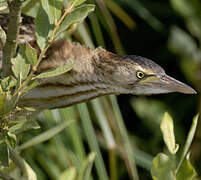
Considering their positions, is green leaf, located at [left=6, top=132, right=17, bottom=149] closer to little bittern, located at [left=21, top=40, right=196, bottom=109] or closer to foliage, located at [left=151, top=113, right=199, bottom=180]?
foliage, located at [left=151, top=113, right=199, bottom=180]

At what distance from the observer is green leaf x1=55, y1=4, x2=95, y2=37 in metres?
0.81

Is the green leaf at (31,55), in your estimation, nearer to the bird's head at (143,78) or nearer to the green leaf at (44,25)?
the green leaf at (44,25)

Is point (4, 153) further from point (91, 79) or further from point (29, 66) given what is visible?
point (91, 79)

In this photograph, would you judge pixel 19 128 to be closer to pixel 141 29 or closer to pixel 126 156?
pixel 126 156

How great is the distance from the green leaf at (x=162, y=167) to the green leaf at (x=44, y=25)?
0.88 ft

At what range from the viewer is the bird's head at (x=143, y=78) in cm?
120

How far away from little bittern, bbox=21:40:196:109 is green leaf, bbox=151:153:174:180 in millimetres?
496

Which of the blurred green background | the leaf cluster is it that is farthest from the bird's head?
the blurred green background

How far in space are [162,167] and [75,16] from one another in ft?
0.93

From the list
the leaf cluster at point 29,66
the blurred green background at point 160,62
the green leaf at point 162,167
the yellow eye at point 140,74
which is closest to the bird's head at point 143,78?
the yellow eye at point 140,74

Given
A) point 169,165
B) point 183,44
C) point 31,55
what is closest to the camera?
point 169,165

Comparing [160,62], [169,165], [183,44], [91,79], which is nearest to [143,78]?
[91,79]

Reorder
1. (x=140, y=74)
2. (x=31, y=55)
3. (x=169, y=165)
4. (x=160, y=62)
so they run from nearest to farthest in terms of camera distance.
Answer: (x=169, y=165) < (x=31, y=55) < (x=140, y=74) < (x=160, y=62)

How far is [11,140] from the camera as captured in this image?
79 cm
